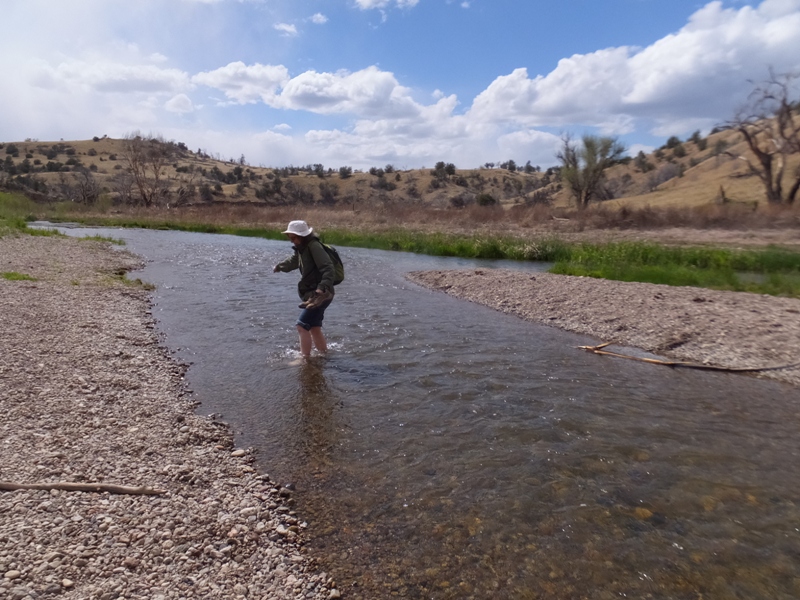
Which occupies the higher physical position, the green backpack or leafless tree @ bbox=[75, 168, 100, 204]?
leafless tree @ bbox=[75, 168, 100, 204]

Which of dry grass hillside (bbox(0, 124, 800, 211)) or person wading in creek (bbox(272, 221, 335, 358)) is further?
dry grass hillside (bbox(0, 124, 800, 211))

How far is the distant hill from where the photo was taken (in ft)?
184

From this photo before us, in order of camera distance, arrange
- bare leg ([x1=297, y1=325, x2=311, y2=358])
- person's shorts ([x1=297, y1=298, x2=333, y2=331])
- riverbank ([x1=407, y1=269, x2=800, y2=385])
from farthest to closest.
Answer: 1. riverbank ([x1=407, y1=269, x2=800, y2=385])
2. bare leg ([x1=297, y1=325, x2=311, y2=358])
3. person's shorts ([x1=297, y1=298, x2=333, y2=331])

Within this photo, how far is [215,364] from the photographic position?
9.57 metres

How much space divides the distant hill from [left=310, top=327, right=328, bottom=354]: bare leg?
40.2 meters

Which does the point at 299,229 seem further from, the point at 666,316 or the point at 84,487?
the point at 666,316

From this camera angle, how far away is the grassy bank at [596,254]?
1798cm

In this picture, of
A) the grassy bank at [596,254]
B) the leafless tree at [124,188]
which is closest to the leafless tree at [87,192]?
the leafless tree at [124,188]

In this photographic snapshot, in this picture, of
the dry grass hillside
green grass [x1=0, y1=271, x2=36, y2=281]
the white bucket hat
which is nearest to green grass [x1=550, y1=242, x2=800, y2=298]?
the white bucket hat

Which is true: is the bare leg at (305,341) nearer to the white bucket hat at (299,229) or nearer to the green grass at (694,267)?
the white bucket hat at (299,229)

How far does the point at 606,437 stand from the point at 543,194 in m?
73.5

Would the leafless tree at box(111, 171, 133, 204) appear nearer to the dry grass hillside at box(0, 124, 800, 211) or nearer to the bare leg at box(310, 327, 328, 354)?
the dry grass hillside at box(0, 124, 800, 211)

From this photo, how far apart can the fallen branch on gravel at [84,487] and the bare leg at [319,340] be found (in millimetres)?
4982


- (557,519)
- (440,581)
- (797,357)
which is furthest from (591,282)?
(440,581)
